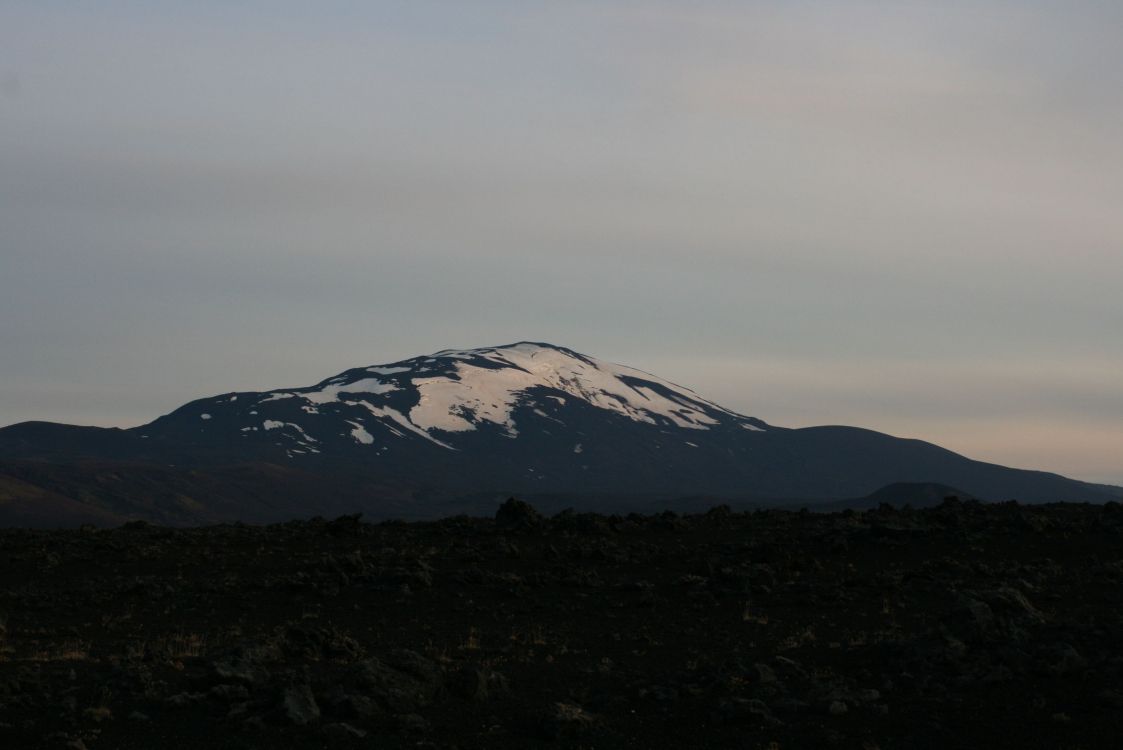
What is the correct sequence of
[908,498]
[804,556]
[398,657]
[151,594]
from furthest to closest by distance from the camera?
[908,498] → [804,556] → [151,594] → [398,657]

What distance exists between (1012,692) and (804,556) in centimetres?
1530

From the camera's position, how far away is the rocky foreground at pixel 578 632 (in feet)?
69.3

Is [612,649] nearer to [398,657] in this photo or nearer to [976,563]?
[398,657]

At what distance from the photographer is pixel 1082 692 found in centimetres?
2178

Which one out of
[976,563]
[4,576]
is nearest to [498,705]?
[976,563]

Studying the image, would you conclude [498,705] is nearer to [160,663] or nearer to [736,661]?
[736,661]

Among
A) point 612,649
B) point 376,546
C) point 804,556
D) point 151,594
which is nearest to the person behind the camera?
point 612,649

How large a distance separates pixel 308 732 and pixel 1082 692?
1306 centimetres

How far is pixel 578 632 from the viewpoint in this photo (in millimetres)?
29719

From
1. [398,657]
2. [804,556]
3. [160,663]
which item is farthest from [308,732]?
[804,556]

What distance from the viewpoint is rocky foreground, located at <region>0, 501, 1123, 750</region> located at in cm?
2112

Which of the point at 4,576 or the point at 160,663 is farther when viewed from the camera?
the point at 4,576

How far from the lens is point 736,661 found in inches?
947

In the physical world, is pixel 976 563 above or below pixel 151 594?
above
